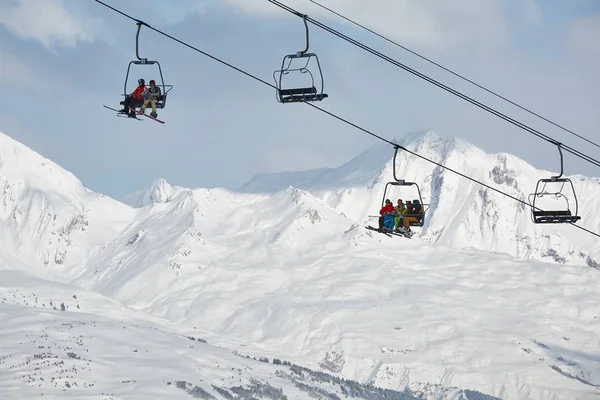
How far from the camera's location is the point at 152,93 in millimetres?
48906

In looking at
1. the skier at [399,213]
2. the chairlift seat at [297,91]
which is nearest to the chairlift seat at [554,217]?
the skier at [399,213]

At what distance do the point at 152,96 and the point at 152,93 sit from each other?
17 centimetres

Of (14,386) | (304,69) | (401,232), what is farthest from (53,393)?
(304,69)

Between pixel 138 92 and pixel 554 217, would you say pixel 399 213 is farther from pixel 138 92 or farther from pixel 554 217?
pixel 138 92

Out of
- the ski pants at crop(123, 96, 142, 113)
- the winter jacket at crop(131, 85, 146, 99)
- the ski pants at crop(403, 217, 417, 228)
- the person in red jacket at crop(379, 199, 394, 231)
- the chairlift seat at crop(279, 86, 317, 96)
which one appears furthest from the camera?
the person in red jacket at crop(379, 199, 394, 231)

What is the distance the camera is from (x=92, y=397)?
641 ft

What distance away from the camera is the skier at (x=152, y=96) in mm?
48469

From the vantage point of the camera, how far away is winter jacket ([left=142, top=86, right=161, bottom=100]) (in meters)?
48.6

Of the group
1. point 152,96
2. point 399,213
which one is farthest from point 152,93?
point 399,213

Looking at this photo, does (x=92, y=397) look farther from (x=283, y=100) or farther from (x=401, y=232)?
(x=283, y=100)

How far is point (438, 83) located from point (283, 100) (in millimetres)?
5426

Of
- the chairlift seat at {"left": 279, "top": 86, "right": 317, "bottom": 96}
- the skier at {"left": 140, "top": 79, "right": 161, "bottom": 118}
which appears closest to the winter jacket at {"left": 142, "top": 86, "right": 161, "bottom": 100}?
the skier at {"left": 140, "top": 79, "right": 161, "bottom": 118}

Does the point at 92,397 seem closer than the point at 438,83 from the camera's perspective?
No

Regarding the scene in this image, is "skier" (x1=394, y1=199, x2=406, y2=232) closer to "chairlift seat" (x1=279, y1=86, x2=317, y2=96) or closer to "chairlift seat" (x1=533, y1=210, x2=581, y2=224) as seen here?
"chairlift seat" (x1=533, y1=210, x2=581, y2=224)
